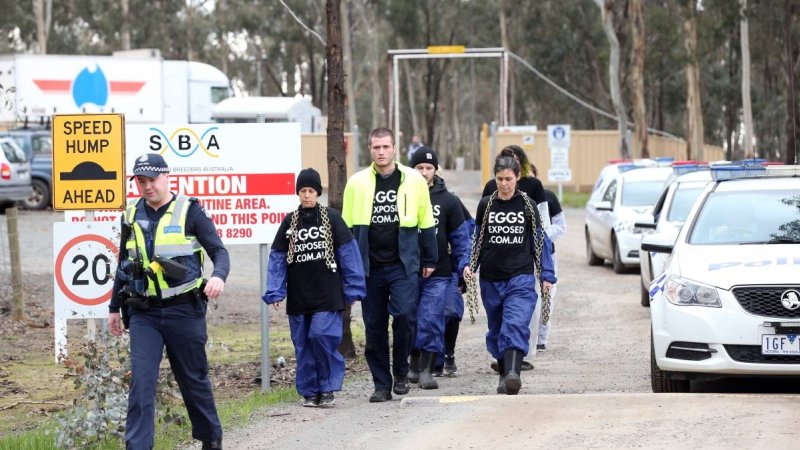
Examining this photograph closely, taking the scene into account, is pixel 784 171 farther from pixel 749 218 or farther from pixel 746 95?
pixel 746 95

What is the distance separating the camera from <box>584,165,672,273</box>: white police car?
20.8 m

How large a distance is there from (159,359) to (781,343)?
4.02m

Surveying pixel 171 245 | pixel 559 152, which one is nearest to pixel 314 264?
pixel 171 245

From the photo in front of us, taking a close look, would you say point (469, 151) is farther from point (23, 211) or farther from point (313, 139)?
point (23, 211)

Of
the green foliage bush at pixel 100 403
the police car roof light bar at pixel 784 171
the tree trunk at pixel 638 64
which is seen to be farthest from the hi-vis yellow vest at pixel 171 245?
the tree trunk at pixel 638 64

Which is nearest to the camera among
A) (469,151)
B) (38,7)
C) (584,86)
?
(38,7)

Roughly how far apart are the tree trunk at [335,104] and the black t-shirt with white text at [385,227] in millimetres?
2325

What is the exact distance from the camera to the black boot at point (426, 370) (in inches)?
432

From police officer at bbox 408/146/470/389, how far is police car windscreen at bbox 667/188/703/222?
603 cm

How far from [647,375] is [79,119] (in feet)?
16.7

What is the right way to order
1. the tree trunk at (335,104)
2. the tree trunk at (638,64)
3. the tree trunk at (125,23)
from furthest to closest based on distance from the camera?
the tree trunk at (125,23)
the tree trunk at (638,64)
the tree trunk at (335,104)

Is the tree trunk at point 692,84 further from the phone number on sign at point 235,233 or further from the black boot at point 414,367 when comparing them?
the phone number on sign at point 235,233

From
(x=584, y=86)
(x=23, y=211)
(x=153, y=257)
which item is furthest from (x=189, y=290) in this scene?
(x=584, y=86)

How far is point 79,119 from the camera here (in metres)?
9.80
